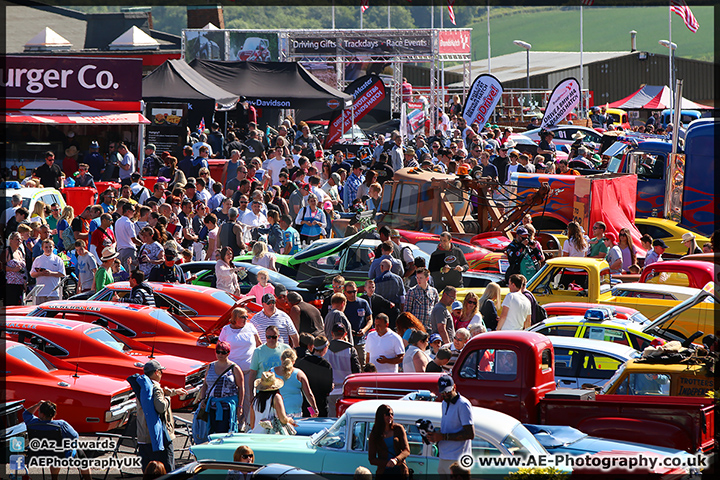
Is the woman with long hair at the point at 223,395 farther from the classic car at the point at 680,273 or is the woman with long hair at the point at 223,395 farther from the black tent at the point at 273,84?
the black tent at the point at 273,84

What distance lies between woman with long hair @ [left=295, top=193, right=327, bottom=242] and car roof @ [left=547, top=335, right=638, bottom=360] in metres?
7.48

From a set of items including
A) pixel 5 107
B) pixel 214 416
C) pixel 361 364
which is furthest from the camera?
pixel 5 107

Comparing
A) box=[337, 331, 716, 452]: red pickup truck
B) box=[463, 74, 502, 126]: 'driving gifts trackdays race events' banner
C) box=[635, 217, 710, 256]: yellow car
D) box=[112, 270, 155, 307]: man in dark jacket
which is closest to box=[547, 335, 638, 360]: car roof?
box=[337, 331, 716, 452]: red pickup truck

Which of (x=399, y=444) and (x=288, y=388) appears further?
(x=288, y=388)

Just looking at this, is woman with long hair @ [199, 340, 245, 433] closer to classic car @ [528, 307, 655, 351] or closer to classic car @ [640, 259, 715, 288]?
classic car @ [528, 307, 655, 351]

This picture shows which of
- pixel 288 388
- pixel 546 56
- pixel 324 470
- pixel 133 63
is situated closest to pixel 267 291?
pixel 288 388

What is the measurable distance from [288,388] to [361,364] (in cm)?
230

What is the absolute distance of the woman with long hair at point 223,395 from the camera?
328 inches

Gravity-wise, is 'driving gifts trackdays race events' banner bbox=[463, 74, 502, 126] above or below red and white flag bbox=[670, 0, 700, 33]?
below

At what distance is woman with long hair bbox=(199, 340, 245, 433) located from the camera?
8.33 meters

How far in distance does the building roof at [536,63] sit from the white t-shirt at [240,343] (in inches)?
2299

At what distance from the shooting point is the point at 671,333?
11398 mm

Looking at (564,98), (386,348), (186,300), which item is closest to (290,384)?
(386,348)

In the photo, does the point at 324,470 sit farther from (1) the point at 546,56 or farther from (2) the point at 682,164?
(1) the point at 546,56
